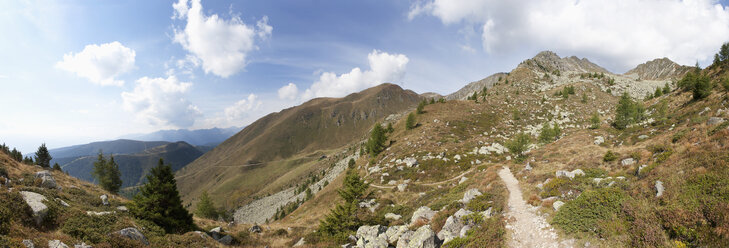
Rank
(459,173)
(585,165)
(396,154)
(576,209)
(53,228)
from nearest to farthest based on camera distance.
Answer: (576,209) → (53,228) → (585,165) → (459,173) → (396,154)

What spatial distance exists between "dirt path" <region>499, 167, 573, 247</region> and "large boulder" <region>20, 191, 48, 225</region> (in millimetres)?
27488

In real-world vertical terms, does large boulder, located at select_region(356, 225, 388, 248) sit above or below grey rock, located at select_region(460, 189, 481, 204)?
below

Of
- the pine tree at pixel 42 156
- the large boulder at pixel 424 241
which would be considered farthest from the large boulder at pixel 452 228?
the pine tree at pixel 42 156

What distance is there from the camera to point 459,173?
44.2 m

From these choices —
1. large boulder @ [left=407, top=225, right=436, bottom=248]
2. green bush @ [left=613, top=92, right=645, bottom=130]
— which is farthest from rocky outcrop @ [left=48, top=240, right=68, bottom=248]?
green bush @ [left=613, top=92, right=645, bottom=130]

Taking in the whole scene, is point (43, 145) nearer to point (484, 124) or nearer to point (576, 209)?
point (576, 209)

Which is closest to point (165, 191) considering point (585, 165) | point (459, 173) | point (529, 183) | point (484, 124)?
point (529, 183)

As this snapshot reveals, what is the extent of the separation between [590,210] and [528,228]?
312 centimetres

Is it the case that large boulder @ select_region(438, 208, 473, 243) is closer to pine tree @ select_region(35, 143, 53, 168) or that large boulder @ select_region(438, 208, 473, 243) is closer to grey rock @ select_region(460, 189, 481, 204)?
grey rock @ select_region(460, 189, 481, 204)

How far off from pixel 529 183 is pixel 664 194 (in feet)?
38.0

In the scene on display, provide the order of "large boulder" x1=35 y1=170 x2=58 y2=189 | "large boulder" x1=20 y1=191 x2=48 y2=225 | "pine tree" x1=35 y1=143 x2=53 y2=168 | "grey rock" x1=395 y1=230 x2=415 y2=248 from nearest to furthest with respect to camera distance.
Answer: "large boulder" x1=20 y1=191 x2=48 y2=225, "grey rock" x1=395 y1=230 x2=415 y2=248, "large boulder" x1=35 y1=170 x2=58 y2=189, "pine tree" x1=35 y1=143 x2=53 y2=168

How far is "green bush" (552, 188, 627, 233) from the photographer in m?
11.2

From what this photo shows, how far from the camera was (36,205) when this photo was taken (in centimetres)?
1396

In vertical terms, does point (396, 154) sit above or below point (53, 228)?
below
